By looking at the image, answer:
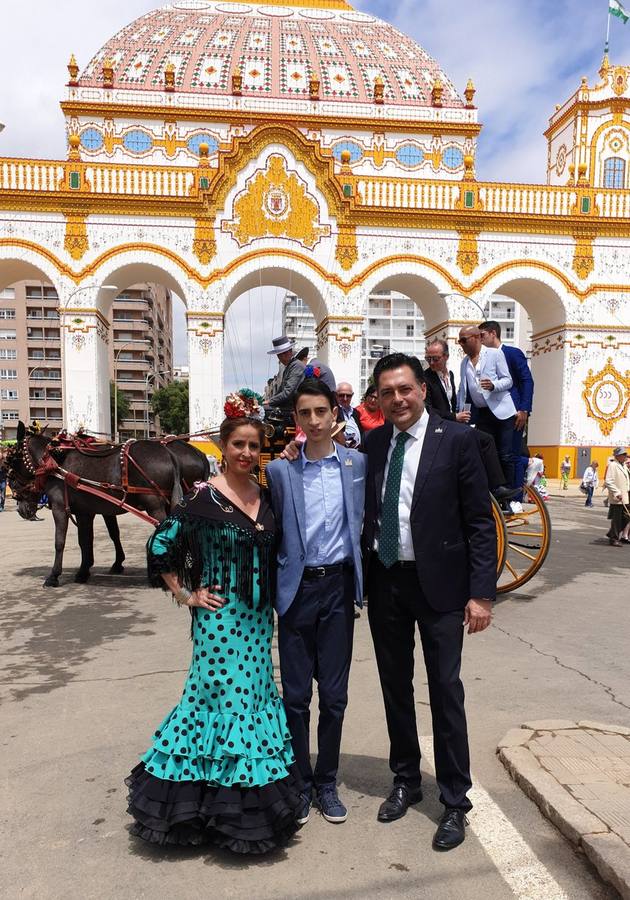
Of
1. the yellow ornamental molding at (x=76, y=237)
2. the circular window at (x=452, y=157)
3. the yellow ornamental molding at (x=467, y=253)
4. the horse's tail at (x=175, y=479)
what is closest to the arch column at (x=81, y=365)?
the yellow ornamental molding at (x=76, y=237)

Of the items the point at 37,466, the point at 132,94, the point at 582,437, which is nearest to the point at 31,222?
the point at 132,94

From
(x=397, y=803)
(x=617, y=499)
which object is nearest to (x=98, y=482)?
(x=397, y=803)

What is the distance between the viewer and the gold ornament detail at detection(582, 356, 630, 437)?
973 inches

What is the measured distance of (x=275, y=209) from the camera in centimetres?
2334

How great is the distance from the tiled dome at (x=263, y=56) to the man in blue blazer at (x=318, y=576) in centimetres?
3435

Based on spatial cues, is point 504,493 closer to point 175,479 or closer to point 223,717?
point 175,479

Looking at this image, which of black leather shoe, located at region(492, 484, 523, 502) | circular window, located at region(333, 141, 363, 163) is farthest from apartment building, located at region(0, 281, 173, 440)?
black leather shoe, located at region(492, 484, 523, 502)

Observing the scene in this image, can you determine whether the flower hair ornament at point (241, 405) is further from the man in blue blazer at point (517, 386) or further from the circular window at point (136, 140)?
the circular window at point (136, 140)

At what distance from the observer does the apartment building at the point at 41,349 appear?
66.9 m

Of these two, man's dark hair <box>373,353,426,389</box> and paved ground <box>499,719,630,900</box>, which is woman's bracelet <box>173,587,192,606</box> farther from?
paved ground <box>499,719,630,900</box>

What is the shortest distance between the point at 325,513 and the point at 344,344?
21.2m

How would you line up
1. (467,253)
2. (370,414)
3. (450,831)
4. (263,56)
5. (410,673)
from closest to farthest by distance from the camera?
1. (450,831)
2. (410,673)
3. (370,414)
4. (467,253)
5. (263,56)

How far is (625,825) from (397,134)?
1399 inches

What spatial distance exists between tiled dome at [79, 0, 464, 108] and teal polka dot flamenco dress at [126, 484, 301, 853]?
1362 inches
